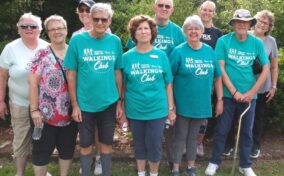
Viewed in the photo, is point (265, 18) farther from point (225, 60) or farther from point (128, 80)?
point (128, 80)

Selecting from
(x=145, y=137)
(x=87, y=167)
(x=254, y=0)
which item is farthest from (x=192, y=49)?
(x=254, y=0)

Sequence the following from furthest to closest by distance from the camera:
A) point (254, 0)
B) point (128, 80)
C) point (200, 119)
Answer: point (254, 0) → point (200, 119) → point (128, 80)

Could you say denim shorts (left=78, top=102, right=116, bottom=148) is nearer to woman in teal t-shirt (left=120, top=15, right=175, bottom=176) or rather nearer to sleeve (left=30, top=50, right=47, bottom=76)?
woman in teal t-shirt (left=120, top=15, right=175, bottom=176)

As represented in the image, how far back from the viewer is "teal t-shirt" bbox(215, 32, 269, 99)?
5.05 meters

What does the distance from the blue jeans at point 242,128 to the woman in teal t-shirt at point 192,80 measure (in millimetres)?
166

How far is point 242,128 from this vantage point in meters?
5.27

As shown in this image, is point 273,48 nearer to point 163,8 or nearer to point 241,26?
point 241,26

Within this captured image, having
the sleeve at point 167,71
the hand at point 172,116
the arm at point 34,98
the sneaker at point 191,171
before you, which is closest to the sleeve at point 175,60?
the sleeve at point 167,71

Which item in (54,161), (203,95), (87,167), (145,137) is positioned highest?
(203,95)

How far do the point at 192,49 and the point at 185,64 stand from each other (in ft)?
0.62

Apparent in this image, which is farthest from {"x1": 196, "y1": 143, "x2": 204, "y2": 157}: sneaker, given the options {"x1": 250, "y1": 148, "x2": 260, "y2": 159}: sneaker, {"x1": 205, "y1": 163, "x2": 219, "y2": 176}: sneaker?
{"x1": 250, "y1": 148, "x2": 260, "y2": 159}: sneaker

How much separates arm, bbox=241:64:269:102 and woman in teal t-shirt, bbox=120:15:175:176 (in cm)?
90

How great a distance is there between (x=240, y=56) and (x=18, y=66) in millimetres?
2464

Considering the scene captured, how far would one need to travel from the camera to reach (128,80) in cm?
469
